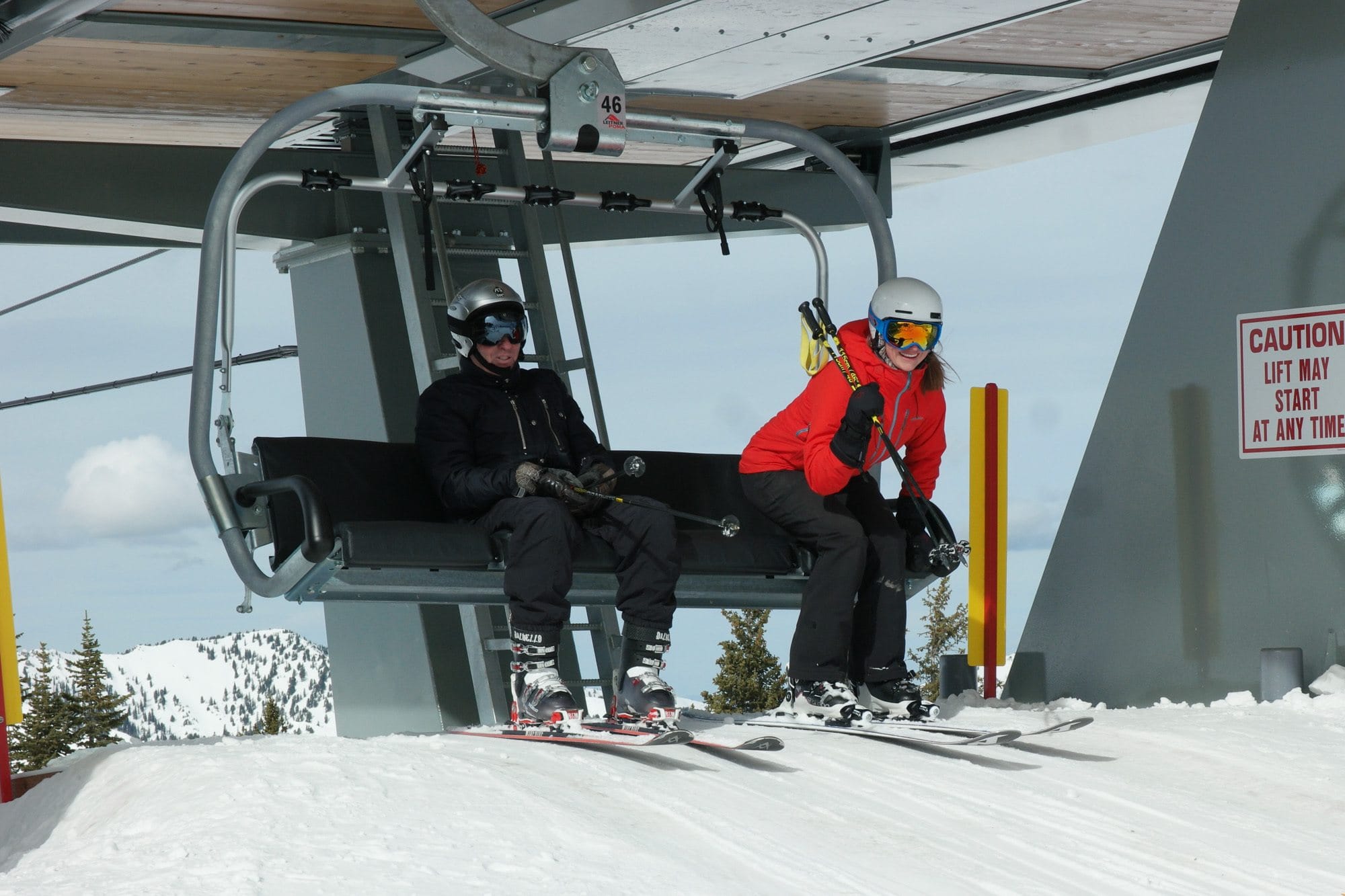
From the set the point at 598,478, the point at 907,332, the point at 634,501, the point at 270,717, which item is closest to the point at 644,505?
the point at 634,501

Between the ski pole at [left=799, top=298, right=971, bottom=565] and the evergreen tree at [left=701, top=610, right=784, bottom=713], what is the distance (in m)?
14.5

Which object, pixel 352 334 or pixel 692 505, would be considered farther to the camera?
pixel 352 334

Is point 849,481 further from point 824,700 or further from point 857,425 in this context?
point 824,700

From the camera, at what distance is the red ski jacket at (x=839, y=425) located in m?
5.30

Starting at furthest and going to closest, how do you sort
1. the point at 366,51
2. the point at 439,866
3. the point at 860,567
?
the point at 366,51
the point at 860,567
the point at 439,866

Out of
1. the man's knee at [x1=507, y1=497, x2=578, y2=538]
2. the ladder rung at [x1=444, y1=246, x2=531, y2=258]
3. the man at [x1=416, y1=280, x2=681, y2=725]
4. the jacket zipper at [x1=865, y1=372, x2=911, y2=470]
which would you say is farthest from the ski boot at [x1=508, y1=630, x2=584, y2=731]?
the ladder rung at [x1=444, y1=246, x2=531, y2=258]

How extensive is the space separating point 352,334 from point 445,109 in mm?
2977

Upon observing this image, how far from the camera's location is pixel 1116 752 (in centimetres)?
498

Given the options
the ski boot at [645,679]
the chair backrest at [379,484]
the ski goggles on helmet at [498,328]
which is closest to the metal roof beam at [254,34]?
the ski goggles on helmet at [498,328]

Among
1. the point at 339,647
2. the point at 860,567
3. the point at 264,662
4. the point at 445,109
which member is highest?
the point at 445,109

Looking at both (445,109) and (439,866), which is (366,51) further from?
(439,866)

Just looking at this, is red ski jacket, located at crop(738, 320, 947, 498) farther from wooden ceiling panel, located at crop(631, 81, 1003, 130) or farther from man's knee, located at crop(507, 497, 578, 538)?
wooden ceiling panel, located at crop(631, 81, 1003, 130)

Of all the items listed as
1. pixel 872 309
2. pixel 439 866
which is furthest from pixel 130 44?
pixel 439 866

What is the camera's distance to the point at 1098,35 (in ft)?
24.1
